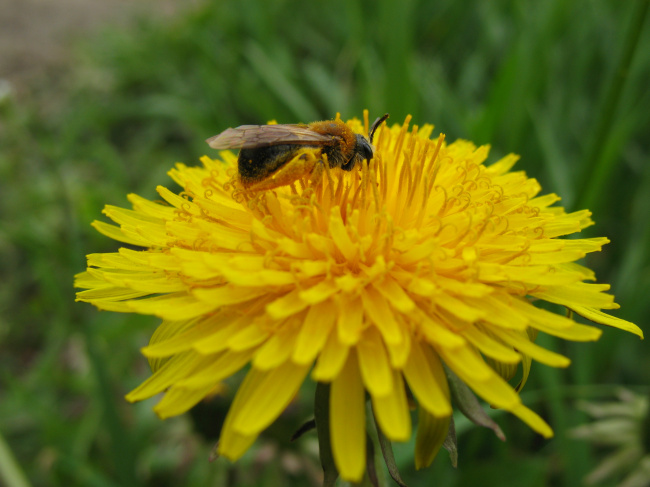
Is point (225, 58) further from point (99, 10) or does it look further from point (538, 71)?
point (99, 10)

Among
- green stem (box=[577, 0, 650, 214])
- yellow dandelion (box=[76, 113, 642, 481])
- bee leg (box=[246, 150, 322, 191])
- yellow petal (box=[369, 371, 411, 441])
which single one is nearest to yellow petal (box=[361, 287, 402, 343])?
yellow dandelion (box=[76, 113, 642, 481])

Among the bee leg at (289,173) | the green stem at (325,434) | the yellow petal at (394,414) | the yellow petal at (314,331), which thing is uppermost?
the bee leg at (289,173)

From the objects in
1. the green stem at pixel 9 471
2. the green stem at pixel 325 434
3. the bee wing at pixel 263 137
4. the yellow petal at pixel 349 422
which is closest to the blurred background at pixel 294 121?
the green stem at pixel 9 471


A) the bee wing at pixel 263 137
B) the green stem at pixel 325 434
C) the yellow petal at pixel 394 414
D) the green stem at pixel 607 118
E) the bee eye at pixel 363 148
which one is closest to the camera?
the yellow petal at pixel 394 414

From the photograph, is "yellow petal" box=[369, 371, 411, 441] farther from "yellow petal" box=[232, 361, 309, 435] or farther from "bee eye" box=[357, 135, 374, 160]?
"bee eye" box=[357, 135, 374, 160]

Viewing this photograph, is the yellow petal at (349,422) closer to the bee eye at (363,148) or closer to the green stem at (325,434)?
the green stem at (325,434)

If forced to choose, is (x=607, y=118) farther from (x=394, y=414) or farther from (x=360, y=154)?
(x=394, y=414)

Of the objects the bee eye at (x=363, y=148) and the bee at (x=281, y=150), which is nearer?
the bee at (x=281, y=150)

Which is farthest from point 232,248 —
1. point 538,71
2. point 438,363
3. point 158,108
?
point 158,108
